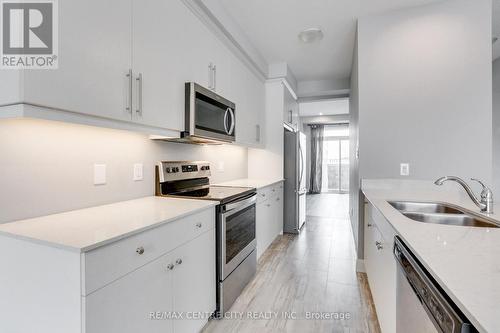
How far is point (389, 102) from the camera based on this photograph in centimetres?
256

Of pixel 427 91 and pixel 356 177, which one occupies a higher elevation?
pixel 427 91

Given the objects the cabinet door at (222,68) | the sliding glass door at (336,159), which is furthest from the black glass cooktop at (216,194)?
the sliding glass door at (336,159)

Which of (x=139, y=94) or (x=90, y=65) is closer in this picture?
(x=90, y=65)

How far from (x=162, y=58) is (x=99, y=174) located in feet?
2.77

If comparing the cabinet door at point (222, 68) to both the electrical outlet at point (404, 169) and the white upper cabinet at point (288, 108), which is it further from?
the electrical outlet at point (404, 169)

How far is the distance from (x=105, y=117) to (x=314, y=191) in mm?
8416

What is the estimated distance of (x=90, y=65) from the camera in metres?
1.21

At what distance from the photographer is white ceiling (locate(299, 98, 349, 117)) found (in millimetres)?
6426

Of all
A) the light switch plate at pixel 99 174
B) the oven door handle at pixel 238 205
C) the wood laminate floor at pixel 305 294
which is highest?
the light switch plate at pixel 99 174

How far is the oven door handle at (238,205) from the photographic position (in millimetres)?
1904

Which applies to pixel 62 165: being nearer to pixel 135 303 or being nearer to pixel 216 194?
pixel 135 303

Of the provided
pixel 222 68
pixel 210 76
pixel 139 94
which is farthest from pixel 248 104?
pixel 139 94

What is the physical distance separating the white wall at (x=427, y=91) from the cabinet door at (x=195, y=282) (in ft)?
5.91

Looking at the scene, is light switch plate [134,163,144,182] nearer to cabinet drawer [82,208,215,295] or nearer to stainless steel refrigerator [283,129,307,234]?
cabinet drawer [82,208,215,295]
